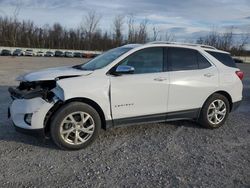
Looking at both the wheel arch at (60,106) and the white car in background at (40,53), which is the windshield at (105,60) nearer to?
the wheel arch at (60,106)

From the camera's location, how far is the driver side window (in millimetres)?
4930

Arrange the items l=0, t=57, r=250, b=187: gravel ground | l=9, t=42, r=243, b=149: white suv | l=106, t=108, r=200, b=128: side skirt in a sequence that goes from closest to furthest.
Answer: l=0, t=57, r=250, b=187: gravel ground < l=9, t=42, r=243, b=149: white suv < l=106, t=108, r=200, b=128: side skirt

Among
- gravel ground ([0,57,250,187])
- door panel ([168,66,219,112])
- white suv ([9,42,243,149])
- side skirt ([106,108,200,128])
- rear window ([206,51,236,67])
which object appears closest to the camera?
gravel ground ([0,57,250,187])

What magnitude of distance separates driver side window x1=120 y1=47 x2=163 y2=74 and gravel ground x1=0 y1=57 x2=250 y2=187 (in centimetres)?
124

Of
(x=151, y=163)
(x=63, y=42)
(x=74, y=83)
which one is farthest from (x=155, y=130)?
(x=63, y=42)

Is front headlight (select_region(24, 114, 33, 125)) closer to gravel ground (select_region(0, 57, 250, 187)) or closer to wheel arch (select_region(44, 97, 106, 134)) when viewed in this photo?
wheel arch (select_region(44, 97, 106, 134))

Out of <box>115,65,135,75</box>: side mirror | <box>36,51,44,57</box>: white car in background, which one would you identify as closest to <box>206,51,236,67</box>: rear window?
<box>115,65,135,75</box>: side mirror

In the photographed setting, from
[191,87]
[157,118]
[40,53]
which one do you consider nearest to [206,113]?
[191,87]

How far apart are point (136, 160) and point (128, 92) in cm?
119

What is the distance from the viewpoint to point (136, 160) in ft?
13.6

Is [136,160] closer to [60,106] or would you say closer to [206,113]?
[60,106]

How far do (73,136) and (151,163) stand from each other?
1.32 m

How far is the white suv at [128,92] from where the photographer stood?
4352 mm

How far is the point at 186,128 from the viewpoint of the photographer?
18.8ft
